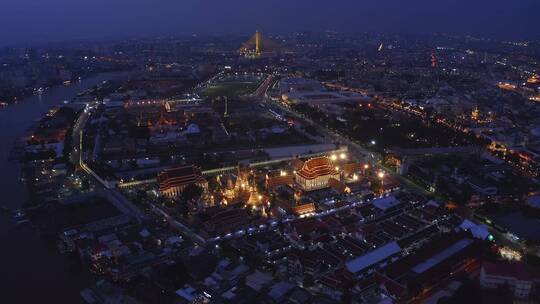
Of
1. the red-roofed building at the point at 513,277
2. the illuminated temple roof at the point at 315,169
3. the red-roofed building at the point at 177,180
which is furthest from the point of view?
the illuminated temple roof at the point at 315,169

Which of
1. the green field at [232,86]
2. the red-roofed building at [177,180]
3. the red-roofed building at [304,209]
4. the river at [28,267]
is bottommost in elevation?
the river at [28,267]

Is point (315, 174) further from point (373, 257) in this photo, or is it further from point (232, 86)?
point (232, 86)

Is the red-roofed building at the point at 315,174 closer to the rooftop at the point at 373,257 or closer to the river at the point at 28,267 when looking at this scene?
the rooftop at the point at 373,257

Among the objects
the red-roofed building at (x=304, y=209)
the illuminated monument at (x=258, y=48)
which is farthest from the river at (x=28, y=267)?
the illuminated monument at (x=258, y=48)

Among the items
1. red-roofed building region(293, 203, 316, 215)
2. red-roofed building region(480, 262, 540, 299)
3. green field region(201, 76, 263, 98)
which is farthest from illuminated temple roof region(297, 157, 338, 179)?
green field region(201, 76, 263, 98)

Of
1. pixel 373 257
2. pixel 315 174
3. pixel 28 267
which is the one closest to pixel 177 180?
pixel 315 174

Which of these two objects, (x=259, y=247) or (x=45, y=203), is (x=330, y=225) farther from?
(x=45, y=203)
